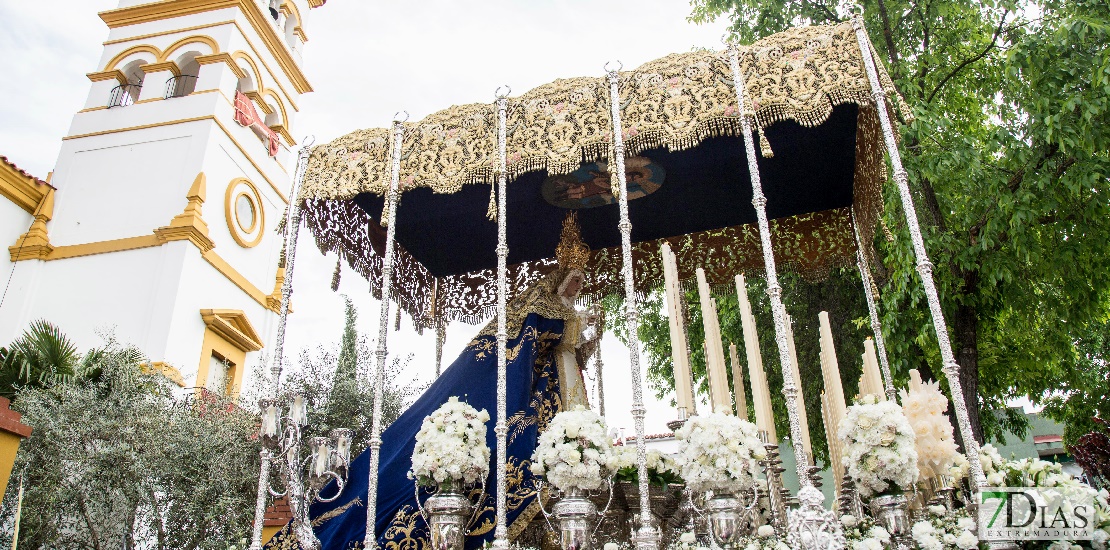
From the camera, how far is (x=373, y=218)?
23.3ft

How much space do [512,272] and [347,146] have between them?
2.55 m

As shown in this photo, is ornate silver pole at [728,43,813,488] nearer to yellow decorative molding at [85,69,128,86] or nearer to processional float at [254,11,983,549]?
processional float at [254,11,983,549]

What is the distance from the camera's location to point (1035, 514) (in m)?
3.59

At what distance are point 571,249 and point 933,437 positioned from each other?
138 inches

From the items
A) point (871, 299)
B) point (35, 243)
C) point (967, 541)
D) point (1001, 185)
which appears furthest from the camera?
point (35, 243)

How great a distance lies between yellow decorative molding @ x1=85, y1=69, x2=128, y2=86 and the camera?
15.8m

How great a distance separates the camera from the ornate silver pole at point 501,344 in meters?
4.60

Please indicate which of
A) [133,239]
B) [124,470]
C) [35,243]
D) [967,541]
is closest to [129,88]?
[35,243]

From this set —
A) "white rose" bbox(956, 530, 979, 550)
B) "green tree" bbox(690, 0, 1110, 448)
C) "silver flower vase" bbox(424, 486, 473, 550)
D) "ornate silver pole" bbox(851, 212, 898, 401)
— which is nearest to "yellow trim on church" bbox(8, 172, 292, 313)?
"silver flower vase" bbox(424, 486, 473, 550)

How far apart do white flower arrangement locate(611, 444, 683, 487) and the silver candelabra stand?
2219 mm

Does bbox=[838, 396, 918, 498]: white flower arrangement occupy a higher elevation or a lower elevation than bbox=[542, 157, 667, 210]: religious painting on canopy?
lower

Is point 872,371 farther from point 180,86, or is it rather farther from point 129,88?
point 129,88

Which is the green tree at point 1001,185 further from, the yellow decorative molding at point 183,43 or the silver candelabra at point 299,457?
the yellow decorative molding at point 183,43

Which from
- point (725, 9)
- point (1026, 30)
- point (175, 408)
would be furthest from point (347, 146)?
point (1026, 30)
